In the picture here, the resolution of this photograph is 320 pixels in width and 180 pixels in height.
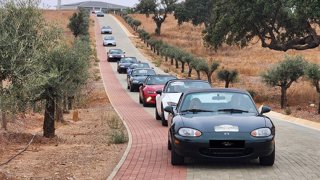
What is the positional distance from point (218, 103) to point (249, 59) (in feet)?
168

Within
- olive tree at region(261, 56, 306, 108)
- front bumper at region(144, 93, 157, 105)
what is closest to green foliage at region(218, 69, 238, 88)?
olive tree at region(261, 56, 306, 108)

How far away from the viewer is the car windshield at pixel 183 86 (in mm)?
17828

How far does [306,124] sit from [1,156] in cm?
1076

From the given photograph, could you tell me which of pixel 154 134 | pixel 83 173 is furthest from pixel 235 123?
pixel 154 134

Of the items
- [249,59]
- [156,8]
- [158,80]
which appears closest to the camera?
[158,80]

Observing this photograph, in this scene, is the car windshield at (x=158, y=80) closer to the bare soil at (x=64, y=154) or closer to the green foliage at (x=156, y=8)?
the bare soil at (x=64, y=154)

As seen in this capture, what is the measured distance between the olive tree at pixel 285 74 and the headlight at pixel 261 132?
19.6 metres

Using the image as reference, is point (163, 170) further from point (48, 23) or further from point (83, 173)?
point (48, 23)

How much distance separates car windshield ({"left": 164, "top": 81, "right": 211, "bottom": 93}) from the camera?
58.5 ft

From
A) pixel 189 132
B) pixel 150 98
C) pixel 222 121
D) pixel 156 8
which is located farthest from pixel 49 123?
pixel 156 8

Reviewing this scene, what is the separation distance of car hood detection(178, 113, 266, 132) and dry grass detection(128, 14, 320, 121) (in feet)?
41.8

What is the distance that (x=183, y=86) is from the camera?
18.1 metres

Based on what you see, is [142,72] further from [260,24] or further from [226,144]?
[226,144]

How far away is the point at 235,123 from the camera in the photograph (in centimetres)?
904
